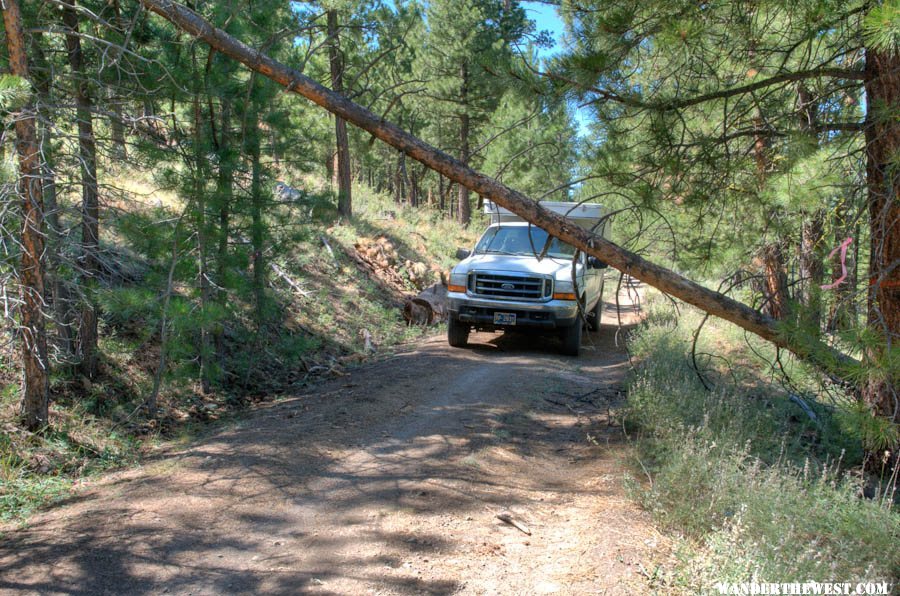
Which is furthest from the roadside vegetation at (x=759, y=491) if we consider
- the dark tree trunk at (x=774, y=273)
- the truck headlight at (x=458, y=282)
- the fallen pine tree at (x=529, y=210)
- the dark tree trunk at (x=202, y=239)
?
the dark tree trunk at (x=202, y=239)

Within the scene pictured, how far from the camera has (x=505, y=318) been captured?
10172 mm

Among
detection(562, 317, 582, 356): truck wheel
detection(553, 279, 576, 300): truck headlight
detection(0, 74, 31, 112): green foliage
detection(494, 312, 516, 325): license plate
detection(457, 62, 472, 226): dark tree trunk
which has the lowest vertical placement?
detection(562, 317, 582, 356): truck wheel

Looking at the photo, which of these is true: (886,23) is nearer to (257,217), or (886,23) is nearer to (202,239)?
(202,239)

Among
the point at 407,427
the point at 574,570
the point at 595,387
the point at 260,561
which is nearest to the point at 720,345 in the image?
the point at 595,387

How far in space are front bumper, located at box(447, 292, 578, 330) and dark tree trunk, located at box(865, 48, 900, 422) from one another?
17.3 feet

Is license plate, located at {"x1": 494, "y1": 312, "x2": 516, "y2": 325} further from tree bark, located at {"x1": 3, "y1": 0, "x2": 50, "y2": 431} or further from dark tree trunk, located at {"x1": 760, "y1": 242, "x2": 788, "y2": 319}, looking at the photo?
tree bark, located at {"x1": 3, "y1": 0, "x2": 50, "y2": 431}

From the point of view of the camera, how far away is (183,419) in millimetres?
7695

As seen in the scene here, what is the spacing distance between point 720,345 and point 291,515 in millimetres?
8228

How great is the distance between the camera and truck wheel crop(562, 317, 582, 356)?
10391mm

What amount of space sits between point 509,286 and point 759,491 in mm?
6659

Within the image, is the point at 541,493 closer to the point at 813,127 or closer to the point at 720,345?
the point at 813,127

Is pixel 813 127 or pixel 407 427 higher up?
pixel 813 127

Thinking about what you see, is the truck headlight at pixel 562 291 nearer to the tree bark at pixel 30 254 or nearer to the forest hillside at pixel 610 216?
the forest hillside at pixel 610 216

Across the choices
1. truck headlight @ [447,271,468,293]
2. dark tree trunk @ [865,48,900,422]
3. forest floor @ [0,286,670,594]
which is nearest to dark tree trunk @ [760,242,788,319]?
dark tree trunk @ [865,48,900,422]
